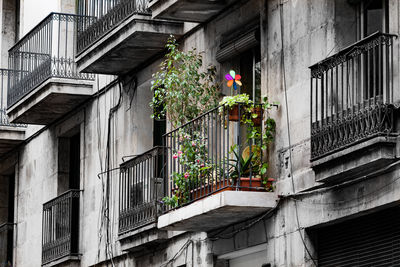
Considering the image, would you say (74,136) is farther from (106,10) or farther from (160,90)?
(160,90)

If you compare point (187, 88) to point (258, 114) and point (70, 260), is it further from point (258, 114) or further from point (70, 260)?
point (70, 260)

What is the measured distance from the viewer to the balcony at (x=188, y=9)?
56.5 ft

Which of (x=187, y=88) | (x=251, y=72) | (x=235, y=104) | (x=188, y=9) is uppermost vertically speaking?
(x=188, y=9)

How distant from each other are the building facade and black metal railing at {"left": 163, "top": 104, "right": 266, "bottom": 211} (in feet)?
0.20

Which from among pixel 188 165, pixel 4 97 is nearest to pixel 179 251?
pixel 188 165

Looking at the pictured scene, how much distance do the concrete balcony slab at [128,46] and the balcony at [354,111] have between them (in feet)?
15.2

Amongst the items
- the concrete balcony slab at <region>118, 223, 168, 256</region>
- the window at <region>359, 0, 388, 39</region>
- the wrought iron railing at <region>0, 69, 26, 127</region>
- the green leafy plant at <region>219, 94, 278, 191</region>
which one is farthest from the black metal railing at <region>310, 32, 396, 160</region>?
the wrought iron railing at <region>0, 69, 26, 127</region>

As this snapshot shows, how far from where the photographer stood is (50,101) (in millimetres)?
22484

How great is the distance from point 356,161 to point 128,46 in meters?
7.01

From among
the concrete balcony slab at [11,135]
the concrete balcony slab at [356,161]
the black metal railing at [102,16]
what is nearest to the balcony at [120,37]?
the black metal railing at [102,16]

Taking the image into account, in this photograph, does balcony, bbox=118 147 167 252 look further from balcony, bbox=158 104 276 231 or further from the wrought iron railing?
the wrought iron railing

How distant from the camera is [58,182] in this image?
23531mm

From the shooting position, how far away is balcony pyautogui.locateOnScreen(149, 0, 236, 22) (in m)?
17.2

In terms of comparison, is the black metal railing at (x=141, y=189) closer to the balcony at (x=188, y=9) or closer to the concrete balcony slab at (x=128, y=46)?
the concrete balcony slab at (x=128, y=46)
